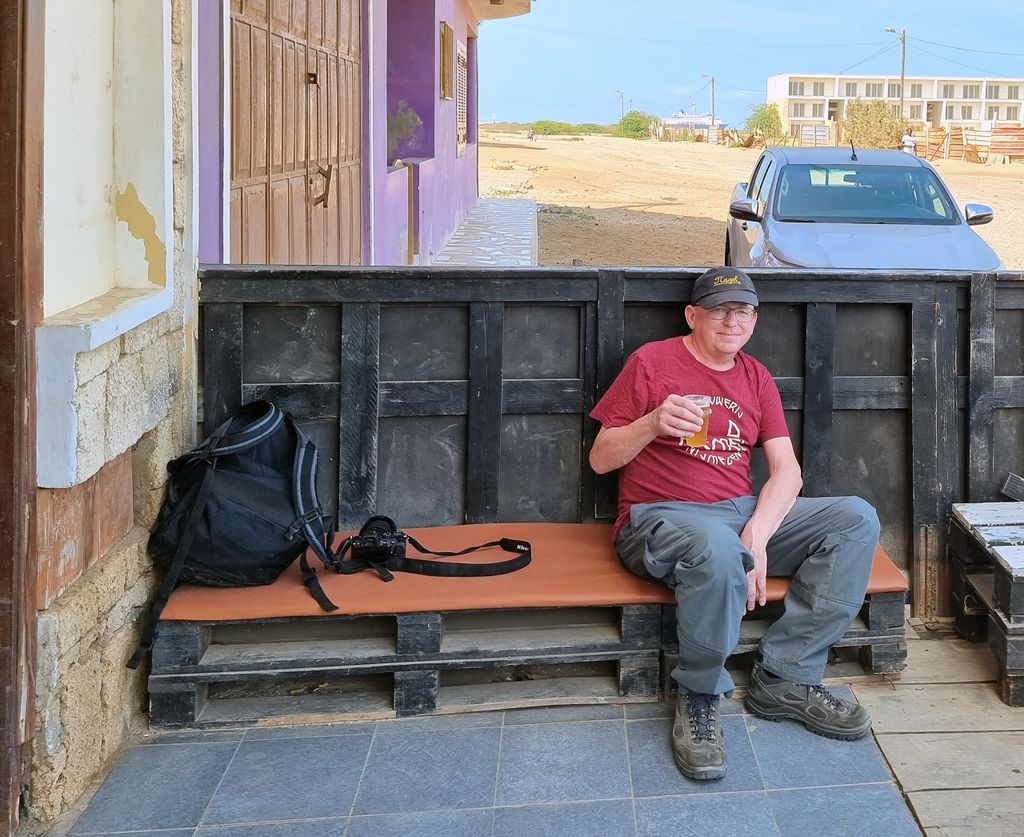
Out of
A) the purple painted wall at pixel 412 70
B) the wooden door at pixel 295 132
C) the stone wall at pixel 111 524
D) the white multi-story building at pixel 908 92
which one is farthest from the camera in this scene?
the white multi-story building at pixel 908 92

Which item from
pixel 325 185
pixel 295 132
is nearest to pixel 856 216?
pixel 325 185

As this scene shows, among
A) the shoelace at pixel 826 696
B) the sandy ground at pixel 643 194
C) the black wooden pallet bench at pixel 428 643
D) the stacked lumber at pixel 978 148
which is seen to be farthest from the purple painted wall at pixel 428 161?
the stacked lumber at pixel 978 148

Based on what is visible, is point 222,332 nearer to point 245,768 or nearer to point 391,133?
point 245,768

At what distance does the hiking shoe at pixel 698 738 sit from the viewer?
3.32 m

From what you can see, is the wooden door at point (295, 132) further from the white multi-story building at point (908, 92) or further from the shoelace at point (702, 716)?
the white multi-story building at point (908, 92)

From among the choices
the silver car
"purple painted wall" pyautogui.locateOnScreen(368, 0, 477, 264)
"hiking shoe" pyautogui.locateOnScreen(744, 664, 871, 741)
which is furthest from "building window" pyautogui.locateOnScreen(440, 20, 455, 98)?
"hiking shoe" pyautogui.locateOnScreen(744, 664, 871, 741)

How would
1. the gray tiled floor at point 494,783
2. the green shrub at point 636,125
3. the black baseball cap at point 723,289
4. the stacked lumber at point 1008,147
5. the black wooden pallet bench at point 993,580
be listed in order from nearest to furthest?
the gray tiled floor at point 494,783, the black wooden pallet bench at point 993,580, the black baseball cap at point 723,289, the stacked lumber at point 1008,147, the green shrub at point 636,125

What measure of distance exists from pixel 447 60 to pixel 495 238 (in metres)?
2.35

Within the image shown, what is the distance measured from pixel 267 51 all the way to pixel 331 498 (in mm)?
2443

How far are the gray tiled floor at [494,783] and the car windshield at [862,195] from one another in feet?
20.1

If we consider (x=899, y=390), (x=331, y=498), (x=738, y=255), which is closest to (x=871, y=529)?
(x=899, y=390)

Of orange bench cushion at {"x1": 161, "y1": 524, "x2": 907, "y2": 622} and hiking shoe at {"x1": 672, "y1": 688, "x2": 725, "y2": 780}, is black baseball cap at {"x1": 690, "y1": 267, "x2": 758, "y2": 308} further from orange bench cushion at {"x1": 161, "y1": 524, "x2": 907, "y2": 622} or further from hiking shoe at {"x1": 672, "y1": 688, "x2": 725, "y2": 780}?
hiking shoe at {"x1": 672, "y1": 688, "x2": 725, "y2": 780}

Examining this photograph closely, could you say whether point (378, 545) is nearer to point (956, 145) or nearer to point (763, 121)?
point (956, 145)

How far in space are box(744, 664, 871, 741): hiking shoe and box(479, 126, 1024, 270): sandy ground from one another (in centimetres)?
1168
